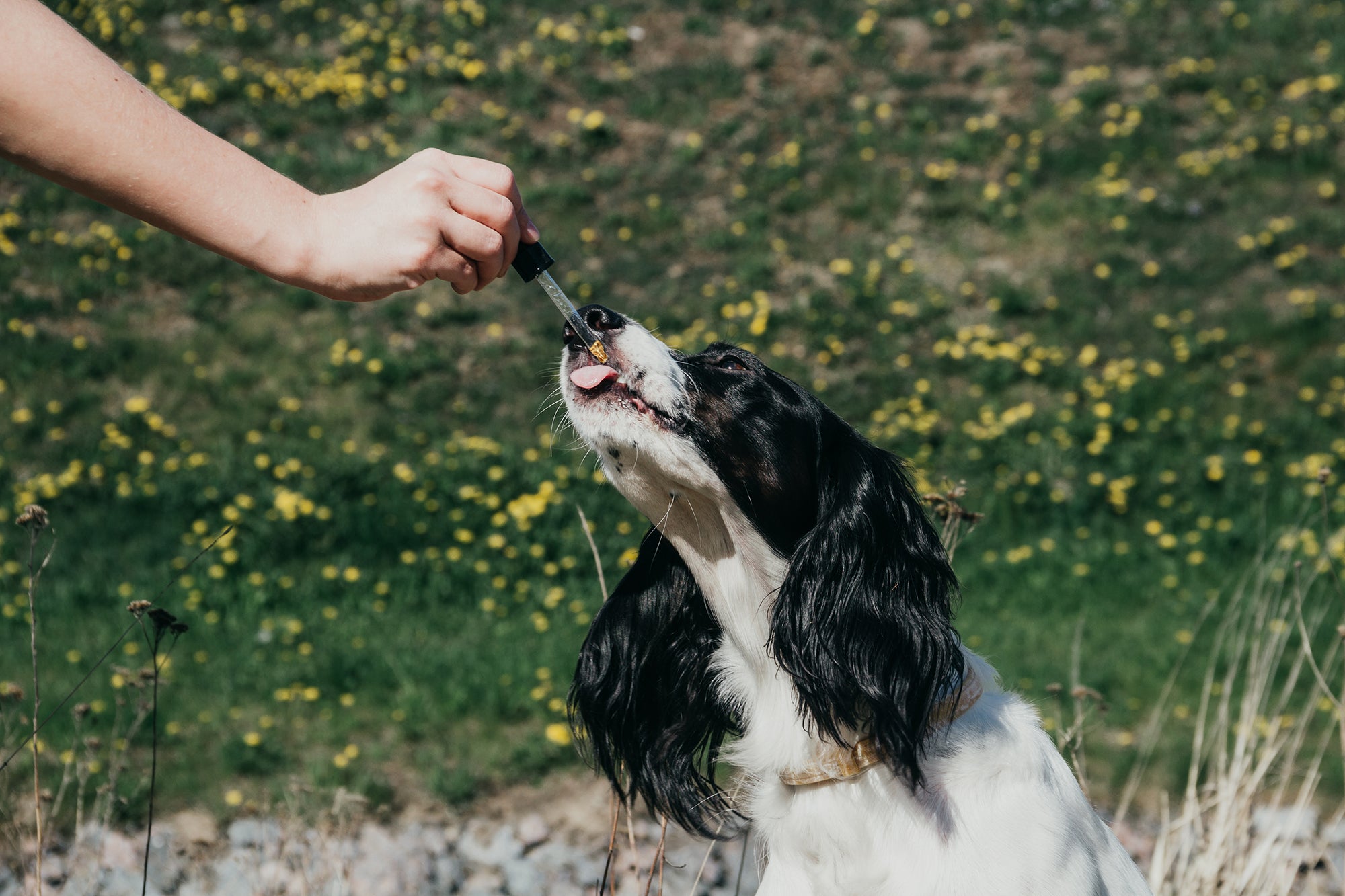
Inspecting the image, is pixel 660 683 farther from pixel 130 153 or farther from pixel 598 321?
pixel 130 153

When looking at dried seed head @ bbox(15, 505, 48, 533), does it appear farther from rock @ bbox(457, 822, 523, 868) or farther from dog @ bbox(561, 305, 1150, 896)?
rock @ bbox(457, 822, 523, 868)

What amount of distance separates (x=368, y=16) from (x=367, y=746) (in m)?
7.41

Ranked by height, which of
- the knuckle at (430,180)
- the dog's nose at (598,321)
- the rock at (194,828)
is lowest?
the rock at (194,828)

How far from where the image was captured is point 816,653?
7.50 feet

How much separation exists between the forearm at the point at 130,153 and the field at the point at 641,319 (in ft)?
4.37

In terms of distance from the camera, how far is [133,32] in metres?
9.65

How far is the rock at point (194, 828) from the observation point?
4.02m

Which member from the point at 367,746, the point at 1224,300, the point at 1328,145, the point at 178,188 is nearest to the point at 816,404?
the point at 178,188

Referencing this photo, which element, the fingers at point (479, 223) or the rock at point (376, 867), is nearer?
the fingers at point (479, 223)

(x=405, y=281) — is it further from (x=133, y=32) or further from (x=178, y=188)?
(x=133, y=32)

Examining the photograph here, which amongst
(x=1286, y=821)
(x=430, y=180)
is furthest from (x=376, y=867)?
(x=1286, y=821)

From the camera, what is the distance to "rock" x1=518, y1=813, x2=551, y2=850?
4.12 meters

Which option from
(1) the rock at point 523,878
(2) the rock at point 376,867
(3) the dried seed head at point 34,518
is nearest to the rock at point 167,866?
(2) the rock at point 376,867

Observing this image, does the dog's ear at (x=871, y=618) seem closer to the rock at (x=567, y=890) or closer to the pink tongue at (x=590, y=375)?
the pink tongue at (x=590, y=375)
